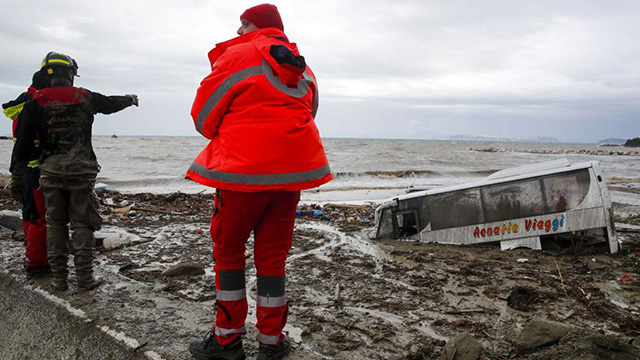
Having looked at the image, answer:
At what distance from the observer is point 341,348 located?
3104mm

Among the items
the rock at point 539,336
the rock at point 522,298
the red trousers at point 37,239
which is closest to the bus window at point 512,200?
the rock at point 522,298

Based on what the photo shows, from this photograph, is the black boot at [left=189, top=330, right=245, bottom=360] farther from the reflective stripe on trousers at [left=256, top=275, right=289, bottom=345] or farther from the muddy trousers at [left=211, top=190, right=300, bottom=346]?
the reflective stripe on trousers at [left=256, top=275, right=289, bottom=345]

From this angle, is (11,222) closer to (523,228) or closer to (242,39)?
(242,39)

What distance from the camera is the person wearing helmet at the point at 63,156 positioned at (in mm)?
4137

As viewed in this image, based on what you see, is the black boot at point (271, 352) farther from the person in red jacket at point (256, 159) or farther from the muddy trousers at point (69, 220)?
the muddy trousers at point (69, 220)

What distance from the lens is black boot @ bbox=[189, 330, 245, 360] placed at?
2.84 m

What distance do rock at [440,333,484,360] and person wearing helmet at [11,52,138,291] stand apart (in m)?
3.43

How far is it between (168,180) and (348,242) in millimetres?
14306

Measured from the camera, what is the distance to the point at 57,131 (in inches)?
164

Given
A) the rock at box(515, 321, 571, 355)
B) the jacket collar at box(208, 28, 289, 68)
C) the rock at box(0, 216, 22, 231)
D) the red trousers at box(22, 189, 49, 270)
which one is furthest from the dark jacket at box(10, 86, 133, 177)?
the rock at box(515, 321, 571, 355)

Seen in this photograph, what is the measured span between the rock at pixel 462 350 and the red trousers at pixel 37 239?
4.24m

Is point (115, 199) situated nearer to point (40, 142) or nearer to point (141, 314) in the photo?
point (40, 142)

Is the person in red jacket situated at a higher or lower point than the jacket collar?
lower

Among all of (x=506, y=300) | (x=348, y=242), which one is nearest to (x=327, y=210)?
(x=348, y=242)
